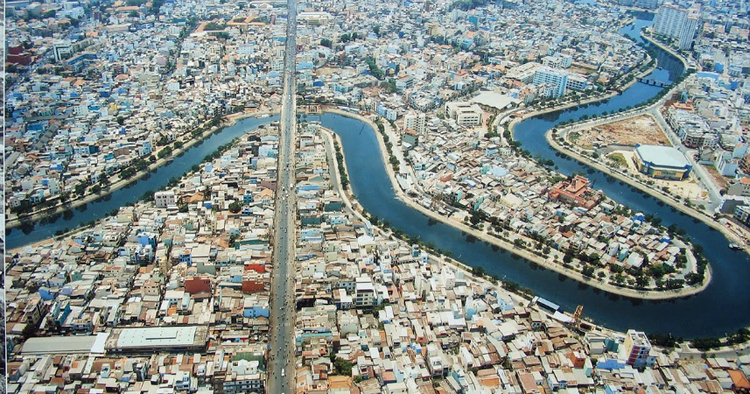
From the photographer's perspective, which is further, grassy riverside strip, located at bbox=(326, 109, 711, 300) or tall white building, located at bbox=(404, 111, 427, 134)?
tall white building, located at bbox=(404, 111, 427, 134)

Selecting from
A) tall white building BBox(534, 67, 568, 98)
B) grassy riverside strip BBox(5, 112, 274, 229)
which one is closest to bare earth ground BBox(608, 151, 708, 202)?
tall white building BBox(534, 67, 568, 98)

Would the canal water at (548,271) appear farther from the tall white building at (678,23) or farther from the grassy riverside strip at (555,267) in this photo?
the tall white building at (678,23)

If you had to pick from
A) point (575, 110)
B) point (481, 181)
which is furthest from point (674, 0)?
point (481, 181)

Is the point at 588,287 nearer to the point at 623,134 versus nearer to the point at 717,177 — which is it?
the point at 717,177

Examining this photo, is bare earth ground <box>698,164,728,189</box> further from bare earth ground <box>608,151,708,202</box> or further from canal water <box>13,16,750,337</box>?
canal water <box>13,16,750,337</box>

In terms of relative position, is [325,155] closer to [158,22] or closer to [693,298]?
[693,298]

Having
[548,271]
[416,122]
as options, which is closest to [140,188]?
[416,122]
